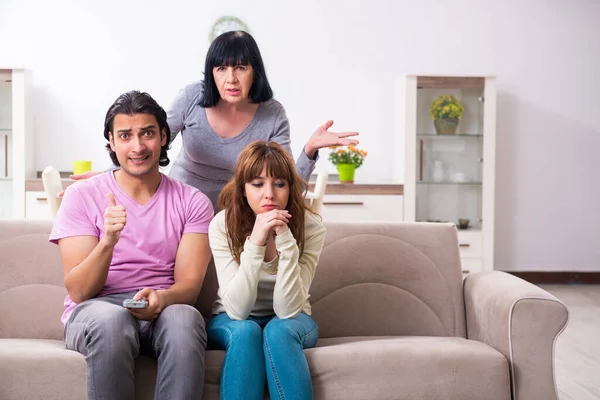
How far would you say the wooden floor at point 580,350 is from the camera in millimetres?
3049

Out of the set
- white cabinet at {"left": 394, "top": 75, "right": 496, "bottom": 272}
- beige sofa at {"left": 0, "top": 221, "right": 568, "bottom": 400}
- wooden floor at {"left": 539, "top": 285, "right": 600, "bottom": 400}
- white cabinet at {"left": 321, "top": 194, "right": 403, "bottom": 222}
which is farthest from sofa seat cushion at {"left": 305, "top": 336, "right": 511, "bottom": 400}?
white cabinet at {"left": 394, "top": 75, "right": 496, "bottom": 272}

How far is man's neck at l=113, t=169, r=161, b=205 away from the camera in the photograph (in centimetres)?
226

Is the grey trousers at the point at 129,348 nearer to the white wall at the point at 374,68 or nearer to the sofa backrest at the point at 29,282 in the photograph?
the sofa backrest at the point at 29,282

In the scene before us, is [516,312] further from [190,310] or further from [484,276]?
[190,310]

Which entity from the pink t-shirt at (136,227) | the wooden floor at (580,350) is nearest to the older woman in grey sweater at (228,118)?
the pink t-shirt at (136,227)

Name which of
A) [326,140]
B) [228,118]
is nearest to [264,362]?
[326,140]

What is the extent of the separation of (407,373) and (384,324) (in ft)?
1.49

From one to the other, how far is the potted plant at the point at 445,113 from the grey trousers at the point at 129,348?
372cm

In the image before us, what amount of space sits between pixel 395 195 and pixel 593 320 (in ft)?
5.16

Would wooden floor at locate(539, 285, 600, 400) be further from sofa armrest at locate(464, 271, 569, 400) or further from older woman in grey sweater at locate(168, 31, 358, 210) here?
older woman in grey sweater at locate(168, 31, 358, 210)

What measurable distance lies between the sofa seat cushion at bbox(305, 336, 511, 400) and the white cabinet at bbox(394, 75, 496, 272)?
10.6ft

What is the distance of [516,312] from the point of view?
2.13 meters

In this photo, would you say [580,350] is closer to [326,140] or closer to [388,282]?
[388,282]

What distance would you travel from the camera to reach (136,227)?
2.21m
